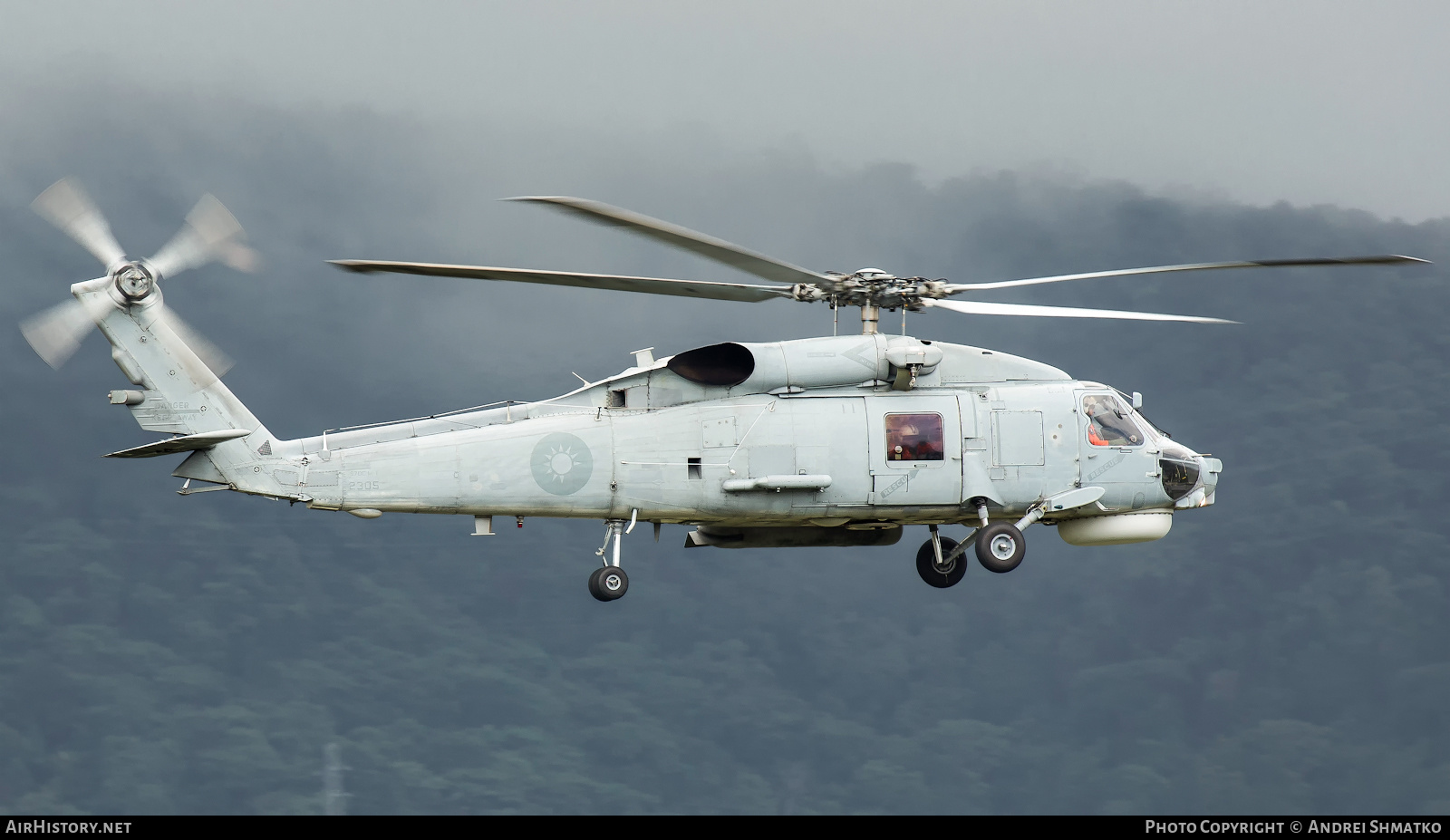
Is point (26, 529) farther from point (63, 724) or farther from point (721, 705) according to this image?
point (721, 705)

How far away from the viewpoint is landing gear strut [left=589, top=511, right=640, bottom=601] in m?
20.7

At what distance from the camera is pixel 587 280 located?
18516 millimetres

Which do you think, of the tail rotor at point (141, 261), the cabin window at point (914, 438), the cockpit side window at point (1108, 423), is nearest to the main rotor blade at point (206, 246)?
the tail rotor at point (141, 261)

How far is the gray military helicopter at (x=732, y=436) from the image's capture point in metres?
19.8

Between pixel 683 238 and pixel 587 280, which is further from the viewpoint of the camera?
pixel 587 280

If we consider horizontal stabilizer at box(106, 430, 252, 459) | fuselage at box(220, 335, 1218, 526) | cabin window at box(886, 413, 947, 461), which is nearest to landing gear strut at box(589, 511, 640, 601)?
fuselage at box(220, 335, 1218, 526)

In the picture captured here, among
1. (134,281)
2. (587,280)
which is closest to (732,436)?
(587,280)

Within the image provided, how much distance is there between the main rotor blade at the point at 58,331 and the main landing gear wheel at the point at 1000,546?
1249cm

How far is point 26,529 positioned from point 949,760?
52959mm

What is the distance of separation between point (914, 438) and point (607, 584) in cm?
485

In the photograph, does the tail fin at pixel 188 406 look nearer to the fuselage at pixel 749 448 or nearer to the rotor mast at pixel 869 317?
the fuselage at pixel 749 448

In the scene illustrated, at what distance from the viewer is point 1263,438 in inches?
4230

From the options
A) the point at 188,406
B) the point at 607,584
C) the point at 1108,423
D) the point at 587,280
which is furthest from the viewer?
the point at 1108,423

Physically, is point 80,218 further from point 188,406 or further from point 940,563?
point 940,563
